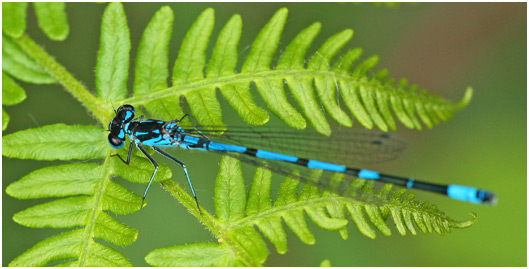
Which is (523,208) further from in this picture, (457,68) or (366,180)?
(366,180)

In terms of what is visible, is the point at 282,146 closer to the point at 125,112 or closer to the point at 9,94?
the point at 125,112

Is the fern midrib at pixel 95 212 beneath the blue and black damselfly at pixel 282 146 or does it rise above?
beneath

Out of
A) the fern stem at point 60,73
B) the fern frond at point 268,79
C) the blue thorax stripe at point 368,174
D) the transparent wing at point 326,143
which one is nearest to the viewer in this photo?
the fern stem at point 60,73

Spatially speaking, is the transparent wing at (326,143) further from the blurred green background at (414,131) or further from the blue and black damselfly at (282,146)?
the blurred green background at (414,131)

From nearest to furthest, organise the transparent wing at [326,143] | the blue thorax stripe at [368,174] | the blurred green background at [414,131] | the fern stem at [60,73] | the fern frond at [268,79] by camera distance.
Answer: the fern stem at [60,73] < the fern frond at [268,79] < the blue thorax stripe at [368,174] < the transparent wing at [326,143] < the blurred green background at [414,131]

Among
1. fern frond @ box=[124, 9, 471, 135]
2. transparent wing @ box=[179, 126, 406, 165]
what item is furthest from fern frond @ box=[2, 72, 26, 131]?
transparent wing @ box=[179, 126, 406, 165]

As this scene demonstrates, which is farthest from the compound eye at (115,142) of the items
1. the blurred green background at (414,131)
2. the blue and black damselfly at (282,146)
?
the blurred green background at (414,131)

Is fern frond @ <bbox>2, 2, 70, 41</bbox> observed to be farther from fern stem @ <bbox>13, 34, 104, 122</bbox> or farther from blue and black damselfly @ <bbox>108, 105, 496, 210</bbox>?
blue and black damselfly @ <bbox>108, 105, 496, 210</bbox>

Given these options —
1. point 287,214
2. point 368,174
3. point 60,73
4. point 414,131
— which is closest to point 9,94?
point 60,73
